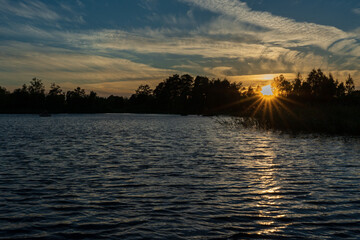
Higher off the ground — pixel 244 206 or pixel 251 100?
pixel 251 100

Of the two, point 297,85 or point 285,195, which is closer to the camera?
point 285,195

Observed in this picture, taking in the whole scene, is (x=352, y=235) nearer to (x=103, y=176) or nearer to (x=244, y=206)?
(x=244, y=206)

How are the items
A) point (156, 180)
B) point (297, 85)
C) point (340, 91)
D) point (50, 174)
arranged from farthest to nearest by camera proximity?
1. point (297, 85)
2. point (340, 91)
3. point (50, 174)
4. point (156, 180)

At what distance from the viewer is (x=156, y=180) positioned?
1427 centimetres

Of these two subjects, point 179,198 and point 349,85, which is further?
point 349,85

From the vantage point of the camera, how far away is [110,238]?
25.2 ft

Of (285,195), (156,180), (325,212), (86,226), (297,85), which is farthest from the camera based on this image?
(297,85)

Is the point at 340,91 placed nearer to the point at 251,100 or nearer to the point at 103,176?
the point at 251,100

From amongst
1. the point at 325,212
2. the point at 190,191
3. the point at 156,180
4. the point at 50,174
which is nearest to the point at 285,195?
the point at 325,212

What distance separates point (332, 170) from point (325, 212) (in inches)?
305

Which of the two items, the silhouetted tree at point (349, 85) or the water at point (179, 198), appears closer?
the water at point (179, 198)

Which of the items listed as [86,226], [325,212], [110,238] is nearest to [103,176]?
[86,226]

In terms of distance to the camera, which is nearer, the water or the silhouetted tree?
the water

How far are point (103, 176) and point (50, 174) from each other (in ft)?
8.86
